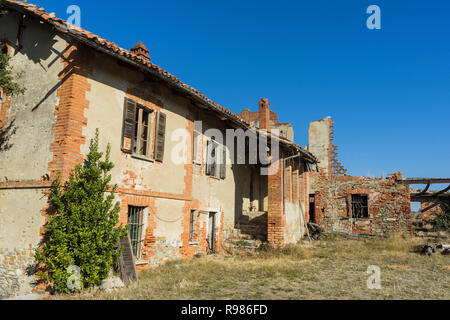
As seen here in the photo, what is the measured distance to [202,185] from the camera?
1152 cm

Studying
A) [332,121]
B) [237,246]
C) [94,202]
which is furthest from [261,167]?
[332,121]

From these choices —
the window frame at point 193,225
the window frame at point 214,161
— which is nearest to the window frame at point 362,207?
the window frame at point 214,161

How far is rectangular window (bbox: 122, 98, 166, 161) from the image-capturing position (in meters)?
8.37

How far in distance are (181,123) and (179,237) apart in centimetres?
354

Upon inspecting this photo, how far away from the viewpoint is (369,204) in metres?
19.2

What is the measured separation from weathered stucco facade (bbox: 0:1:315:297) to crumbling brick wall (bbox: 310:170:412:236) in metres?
11.5

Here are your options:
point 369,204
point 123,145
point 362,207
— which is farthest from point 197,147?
point 362,207

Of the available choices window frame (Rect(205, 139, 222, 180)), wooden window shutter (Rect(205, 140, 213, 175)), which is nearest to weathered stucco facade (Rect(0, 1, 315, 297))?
wooden window shutter (Rect(205, 140, 213, 175))

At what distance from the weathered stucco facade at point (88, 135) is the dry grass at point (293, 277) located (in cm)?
130

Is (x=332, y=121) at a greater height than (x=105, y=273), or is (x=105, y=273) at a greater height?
(x=332, y=121)

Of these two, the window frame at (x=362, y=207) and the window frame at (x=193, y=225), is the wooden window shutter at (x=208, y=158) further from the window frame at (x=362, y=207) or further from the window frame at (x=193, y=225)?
the window frame at (x=362, y=207)

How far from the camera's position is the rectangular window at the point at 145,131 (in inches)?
329

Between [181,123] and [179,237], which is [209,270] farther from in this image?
[181,123]

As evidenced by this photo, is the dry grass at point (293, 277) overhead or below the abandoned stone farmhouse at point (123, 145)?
below
